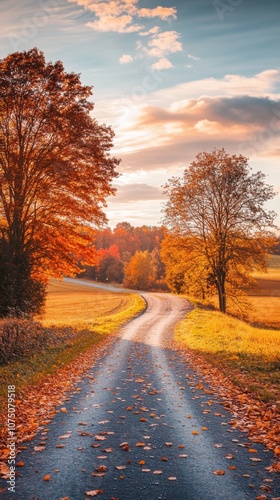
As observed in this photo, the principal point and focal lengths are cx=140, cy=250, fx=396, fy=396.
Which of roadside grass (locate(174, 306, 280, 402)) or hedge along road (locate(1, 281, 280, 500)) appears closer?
hedge along road (locate(1, 281, 280, 500))

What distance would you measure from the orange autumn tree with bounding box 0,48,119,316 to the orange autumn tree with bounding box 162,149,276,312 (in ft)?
46.3

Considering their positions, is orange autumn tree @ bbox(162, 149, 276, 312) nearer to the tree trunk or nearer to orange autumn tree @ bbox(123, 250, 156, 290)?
the tree trunk

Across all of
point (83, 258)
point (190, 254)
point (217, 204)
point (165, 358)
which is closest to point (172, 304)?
point (190, 254)

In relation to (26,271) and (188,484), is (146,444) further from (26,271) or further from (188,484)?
(26,271)

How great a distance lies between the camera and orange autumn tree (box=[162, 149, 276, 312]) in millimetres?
33156

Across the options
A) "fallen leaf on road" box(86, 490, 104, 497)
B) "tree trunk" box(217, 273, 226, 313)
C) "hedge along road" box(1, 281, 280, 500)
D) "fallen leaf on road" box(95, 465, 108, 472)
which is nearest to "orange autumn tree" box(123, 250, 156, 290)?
"tree trunk" box(217, 273, 226, 313)

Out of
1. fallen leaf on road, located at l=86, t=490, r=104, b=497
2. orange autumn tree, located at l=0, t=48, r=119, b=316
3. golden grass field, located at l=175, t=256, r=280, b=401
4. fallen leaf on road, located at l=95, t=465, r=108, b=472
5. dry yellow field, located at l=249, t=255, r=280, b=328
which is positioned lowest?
dry yellow field, located at l=249, t=255, r=280, b=328

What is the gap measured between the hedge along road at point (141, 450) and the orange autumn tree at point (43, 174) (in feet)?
33.4

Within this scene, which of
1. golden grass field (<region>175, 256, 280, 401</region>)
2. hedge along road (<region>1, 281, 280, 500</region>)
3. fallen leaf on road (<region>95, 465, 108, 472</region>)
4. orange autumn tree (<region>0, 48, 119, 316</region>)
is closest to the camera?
hedge along road (<region>1, 281, 280, 500</region>)

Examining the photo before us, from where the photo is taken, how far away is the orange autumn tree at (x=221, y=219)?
33.2 meters

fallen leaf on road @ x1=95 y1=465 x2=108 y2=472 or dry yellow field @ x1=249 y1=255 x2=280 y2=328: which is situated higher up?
fallen leaf on road @ x1=95 y1=465 x2=108 y2=472

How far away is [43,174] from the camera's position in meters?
21.0

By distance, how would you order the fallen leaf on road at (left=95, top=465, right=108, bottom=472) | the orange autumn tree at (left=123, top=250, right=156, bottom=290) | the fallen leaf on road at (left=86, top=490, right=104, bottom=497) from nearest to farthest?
the fallen leaf on road at (left=86, top=490, right=104, bottom=497) → the fallen leaf on road at (left=95, top=465, right=108, bottom=472) → the orange autumn tree at (left=123, top=250, right=156, bottom=290)

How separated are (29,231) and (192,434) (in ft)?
55.2
